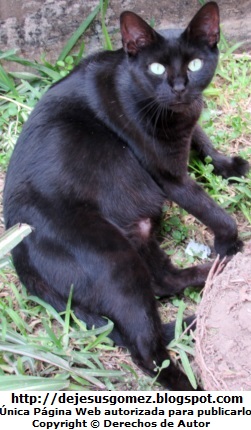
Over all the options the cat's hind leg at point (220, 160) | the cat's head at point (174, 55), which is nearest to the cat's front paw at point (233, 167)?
the cat's hind leg at point (220, 160)

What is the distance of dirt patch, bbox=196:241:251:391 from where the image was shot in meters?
1.83

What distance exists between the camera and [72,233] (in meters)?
2.07

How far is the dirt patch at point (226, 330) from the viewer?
183cm

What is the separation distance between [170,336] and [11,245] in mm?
704

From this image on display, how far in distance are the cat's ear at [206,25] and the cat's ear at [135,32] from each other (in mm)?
128

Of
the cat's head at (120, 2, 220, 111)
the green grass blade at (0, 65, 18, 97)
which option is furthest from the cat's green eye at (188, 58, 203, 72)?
the green grass blade at (0, 65, 18, 97)

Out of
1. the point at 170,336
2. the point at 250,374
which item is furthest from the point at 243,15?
the point at 250,374

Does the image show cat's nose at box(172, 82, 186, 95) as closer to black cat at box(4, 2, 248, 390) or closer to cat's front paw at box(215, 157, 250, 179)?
black cat at box(4, 2, 248, 390)

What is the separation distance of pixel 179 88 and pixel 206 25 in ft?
0.79

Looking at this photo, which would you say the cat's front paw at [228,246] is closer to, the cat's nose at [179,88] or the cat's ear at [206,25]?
the cat's nose at [179,88]

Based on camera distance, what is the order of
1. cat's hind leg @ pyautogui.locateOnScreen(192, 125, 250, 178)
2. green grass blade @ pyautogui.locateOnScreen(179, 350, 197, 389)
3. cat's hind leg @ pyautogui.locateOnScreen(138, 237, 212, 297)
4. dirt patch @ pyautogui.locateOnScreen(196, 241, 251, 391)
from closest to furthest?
dirt patch @ pyautogui.locateOnScreen(196, 241, 251, 391) < green grass blade @ pyautogui.locateOnScreen(179, 350, 197, 389) < cat's hind leg @ pyautogui.locateOnScreen(138, 237, 212, 297) < cat's hind leg @ pyautogui.locateOnScreen(192, 125, 250, 178)

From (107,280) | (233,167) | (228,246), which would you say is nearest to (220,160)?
(233,167)

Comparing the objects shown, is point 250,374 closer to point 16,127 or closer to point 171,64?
point 171,64

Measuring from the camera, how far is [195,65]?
2096 millimetres
